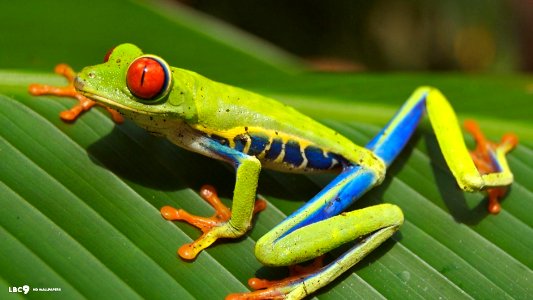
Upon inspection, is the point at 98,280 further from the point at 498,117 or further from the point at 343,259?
the point at 498,117

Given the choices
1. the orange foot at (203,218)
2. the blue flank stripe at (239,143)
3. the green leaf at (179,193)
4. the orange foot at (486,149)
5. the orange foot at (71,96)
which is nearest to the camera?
the green leaf at (179,193)

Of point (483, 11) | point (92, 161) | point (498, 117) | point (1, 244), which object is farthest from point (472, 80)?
point (1, 244)

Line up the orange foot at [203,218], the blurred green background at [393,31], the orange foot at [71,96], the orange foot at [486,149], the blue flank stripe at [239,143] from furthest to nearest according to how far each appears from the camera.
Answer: the blurred green background at [393,31], the orange foot at [486,149], the orange foot at [71,96], the blue flank stripe at [239,143], the orange foot at [203,218]

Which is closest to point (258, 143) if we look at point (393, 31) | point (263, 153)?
point (263, 153)

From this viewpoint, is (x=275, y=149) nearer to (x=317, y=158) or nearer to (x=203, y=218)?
(x=317, y=158)

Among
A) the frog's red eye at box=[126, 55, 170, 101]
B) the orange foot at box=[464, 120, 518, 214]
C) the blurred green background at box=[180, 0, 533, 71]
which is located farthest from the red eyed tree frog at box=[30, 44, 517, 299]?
the blurred green background at box=[180, 0, 533, 71]

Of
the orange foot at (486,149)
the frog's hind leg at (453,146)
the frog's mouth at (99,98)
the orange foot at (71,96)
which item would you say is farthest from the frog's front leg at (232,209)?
the orange foot at (486,149)

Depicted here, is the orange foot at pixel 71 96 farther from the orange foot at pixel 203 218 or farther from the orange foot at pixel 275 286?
the orange foot at pixel 275 286

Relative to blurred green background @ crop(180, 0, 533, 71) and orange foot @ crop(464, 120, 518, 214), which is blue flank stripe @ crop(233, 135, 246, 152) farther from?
blurred green background @ crop(180, 0, 533, 71)
